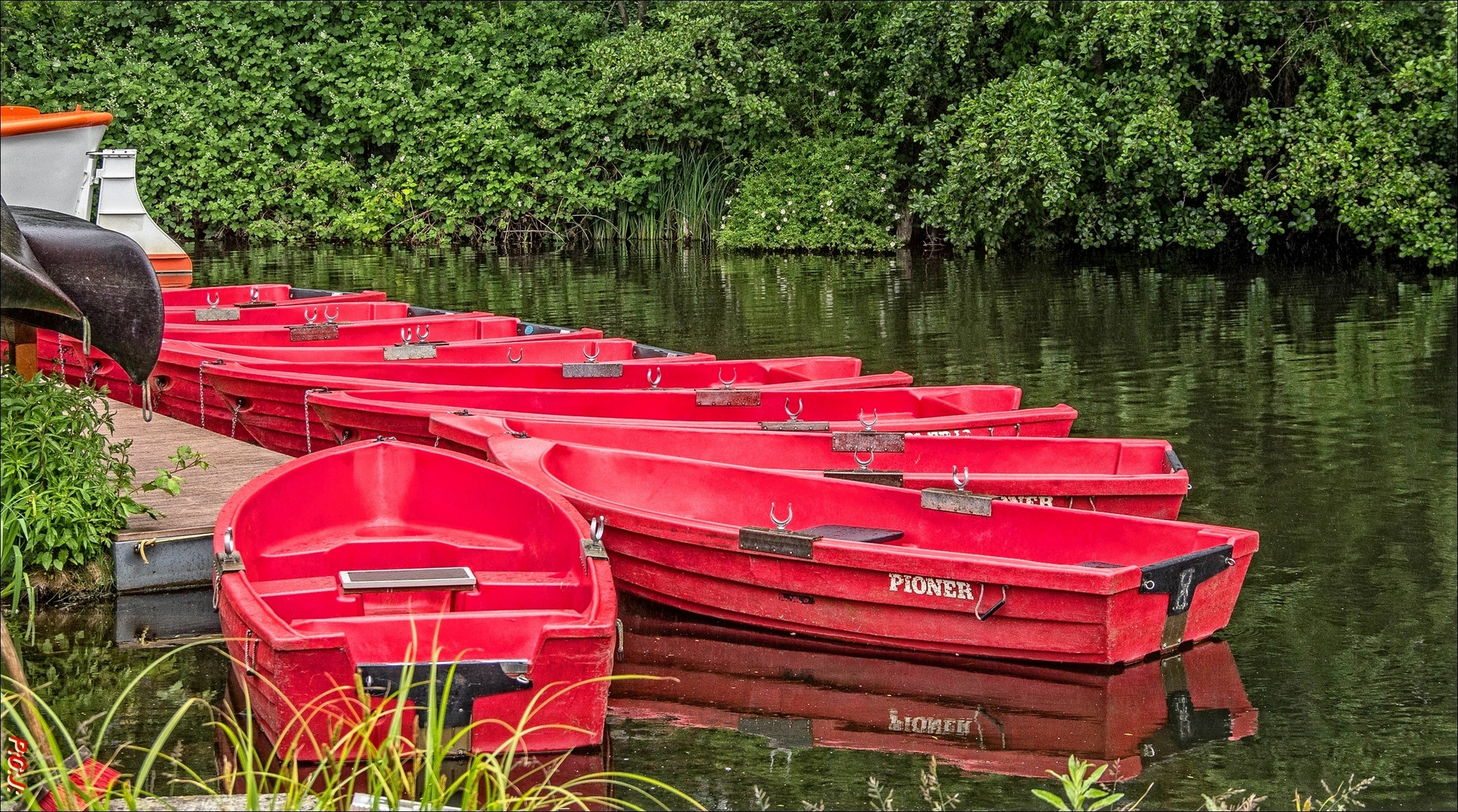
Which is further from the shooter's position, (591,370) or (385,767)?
(591,370)

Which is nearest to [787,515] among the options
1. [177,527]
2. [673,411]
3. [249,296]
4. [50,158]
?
[673,411]

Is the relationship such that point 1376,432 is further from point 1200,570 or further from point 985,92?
point 985,92

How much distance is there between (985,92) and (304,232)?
1291cm

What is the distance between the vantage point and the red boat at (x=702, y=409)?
8195 millimetres

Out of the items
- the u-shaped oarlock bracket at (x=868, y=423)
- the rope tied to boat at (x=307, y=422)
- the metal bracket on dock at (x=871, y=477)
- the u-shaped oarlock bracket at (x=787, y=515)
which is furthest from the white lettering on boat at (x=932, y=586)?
the rope tied to boat at (x=307, y=422)

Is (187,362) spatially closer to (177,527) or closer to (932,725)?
(177,527)

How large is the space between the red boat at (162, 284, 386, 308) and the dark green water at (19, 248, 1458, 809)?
9.31ft

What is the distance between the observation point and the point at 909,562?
5.90 metres

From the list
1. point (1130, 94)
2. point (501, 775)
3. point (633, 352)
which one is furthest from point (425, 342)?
A: point (1130, 94)

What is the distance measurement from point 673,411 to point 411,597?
135 inches

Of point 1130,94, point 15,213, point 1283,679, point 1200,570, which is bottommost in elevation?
point 1283,679

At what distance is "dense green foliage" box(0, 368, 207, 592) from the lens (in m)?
6.25

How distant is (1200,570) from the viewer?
229 inches

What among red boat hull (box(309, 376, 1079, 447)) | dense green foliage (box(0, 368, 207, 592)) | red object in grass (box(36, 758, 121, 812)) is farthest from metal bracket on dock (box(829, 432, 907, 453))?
red object in grass (box(36, 758, 121, 812))
